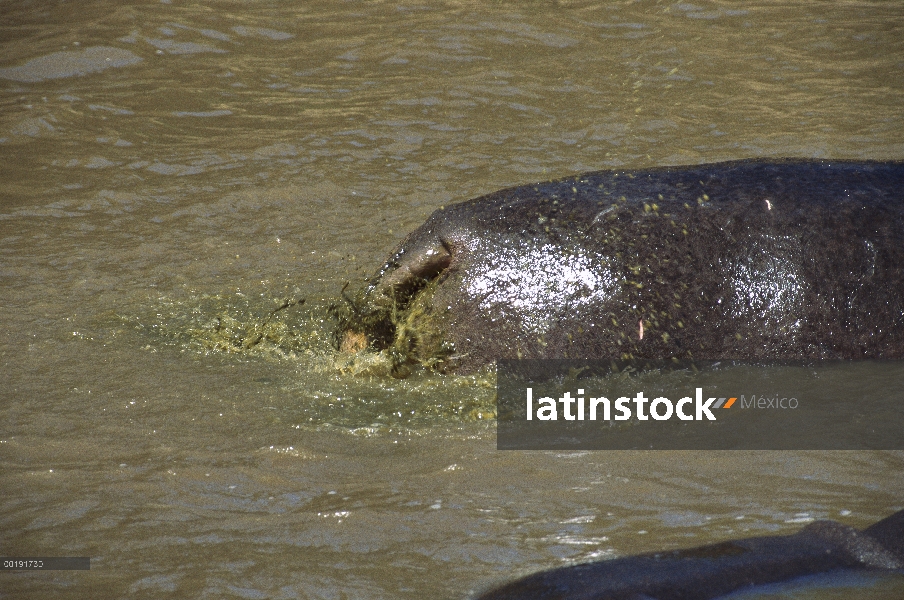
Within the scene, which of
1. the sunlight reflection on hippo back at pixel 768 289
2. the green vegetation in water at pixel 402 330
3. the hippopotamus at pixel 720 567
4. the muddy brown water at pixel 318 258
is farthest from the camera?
the green vegetation in water at pixel 402 330

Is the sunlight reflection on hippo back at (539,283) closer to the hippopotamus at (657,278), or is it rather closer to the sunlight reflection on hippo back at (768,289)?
the hippopotamus at (657,278)

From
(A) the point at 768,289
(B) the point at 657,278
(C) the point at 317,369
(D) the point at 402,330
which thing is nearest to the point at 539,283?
(B) the point at 657,278

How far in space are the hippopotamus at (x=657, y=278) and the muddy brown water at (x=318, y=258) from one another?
0.24m

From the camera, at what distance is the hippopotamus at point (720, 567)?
105 inches

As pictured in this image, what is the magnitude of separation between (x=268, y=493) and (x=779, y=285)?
86.5 inches

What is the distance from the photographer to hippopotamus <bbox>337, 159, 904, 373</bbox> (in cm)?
412

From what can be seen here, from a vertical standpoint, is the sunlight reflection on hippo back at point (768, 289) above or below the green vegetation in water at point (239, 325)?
above

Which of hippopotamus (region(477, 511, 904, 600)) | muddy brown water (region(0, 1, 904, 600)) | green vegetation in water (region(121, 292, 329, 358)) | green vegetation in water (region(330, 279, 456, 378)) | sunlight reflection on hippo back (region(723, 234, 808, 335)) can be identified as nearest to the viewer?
hippopotamus (region(477, 511, 904, 600))

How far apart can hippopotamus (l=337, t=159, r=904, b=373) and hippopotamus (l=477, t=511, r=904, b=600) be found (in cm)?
132

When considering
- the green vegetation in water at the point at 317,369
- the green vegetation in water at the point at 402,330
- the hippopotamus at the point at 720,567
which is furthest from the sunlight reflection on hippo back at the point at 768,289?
the hippopotamus at the point at 720,567

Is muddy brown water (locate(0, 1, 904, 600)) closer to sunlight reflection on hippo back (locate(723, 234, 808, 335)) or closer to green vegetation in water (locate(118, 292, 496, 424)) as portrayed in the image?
green vegetation in water (locate(118, 292, 496, 424))

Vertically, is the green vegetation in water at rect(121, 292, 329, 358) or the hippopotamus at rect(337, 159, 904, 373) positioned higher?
the hippopotamus at rect(337, 159, 904, 373)

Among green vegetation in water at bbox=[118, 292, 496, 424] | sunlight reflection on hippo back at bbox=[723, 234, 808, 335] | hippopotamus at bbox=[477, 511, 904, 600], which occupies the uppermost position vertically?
sunlight reflection on hippo back at bbox=[723, 234, 808, 335]

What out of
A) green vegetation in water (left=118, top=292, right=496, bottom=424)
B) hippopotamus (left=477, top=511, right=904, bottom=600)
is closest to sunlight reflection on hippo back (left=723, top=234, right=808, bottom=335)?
green vegetation in water (left=118, top=292, right=496, bottom=424)
